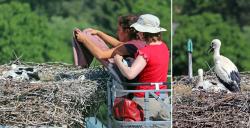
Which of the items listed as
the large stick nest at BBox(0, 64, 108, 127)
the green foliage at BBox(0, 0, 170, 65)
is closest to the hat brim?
the large stick nest at BBox(0, 64, 108, 127)

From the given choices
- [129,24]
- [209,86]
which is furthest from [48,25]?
[129,24]

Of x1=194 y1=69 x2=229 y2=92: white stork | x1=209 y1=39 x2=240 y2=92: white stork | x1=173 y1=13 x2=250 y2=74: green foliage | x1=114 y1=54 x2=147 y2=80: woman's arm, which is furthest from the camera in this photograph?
x1=173 y1=13 x2=250 y2=74: green foliage

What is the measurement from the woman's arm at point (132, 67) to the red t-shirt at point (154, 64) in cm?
4

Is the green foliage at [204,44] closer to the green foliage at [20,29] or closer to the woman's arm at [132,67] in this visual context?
the green foliage at [20,29]

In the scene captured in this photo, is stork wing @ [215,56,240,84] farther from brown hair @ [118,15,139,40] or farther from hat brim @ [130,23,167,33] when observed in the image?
hat brim @ [130,23,167,33]

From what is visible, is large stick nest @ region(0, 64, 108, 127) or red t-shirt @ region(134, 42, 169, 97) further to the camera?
large stick nest @ region(0, 64, 108, 127)

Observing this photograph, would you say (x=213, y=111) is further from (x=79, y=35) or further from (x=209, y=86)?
(x=79, y=35)

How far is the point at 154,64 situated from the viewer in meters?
5.22

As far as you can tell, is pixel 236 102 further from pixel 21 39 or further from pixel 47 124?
pixel 21 39

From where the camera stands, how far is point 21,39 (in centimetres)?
2034

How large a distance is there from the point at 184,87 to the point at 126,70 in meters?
1.16

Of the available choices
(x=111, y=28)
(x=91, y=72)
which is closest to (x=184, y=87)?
(x=91, y=72)

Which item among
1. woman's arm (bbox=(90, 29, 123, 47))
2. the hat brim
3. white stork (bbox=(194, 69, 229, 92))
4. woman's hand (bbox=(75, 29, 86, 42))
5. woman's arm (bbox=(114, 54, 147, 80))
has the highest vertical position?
woman's arm (bbox=(90, 29, 123, 47))

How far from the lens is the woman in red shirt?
5.10 m
